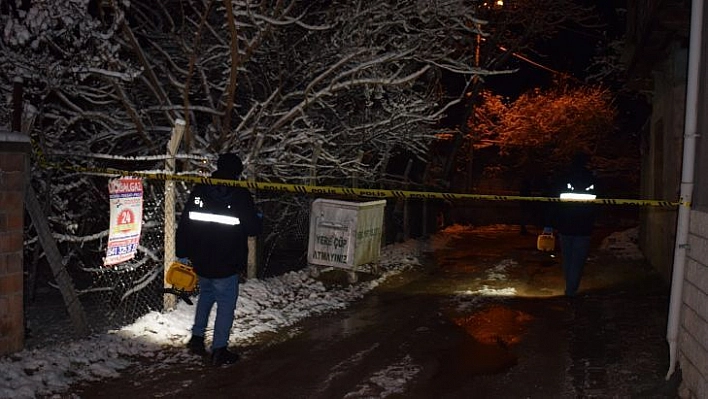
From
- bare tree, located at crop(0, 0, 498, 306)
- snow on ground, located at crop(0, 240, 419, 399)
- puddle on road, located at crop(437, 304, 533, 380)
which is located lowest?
snow on ground, located at crop(0, 240, 419, 399)

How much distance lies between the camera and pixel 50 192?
895 cm

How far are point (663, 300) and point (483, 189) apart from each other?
26.8 meters

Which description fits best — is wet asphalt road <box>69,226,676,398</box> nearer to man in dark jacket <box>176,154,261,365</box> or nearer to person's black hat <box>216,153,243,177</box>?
man in dark jacket <box>176,154,261,365</box>

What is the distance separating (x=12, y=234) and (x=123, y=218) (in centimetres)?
127

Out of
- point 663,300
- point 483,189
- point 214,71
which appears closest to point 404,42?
point 214,71

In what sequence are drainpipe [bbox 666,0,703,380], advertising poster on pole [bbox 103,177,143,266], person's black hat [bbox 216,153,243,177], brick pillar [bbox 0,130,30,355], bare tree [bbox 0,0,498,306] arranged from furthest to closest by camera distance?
bare tree [bbox 0,0,498,306], advertising poster on pole [bbox 103,177,143,266], person's black hat [bbox 216,153,243,177], brick pillar [bbox 0,130,30,355], drainpipe [bbox 666,0,703,380]

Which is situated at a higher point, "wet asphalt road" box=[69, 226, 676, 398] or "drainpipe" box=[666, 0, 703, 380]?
"drainpipe" box=[666, 0, 703, 380]

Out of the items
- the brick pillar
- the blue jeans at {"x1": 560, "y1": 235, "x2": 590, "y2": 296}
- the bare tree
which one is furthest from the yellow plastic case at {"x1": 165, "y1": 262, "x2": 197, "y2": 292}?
the blue jeans at {"x1": 560, "y1": 235, "x2": 590, "y2": 296}

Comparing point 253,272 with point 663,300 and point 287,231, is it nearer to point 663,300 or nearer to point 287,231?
point 287,231

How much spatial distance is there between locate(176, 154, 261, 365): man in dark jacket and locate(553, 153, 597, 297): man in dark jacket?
4.80 metres

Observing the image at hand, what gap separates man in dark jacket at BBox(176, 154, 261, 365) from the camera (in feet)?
21.4

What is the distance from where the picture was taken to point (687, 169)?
5859 mm

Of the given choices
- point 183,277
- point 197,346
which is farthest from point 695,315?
point 183,277

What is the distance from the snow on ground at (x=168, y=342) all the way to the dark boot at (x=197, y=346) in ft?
0.31
